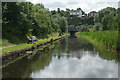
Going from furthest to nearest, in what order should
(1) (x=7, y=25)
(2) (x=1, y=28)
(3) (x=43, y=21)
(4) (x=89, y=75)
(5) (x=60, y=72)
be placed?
(3) (x=43, y=21), (1) (x=7, y=25), (2) (x=1, y=28), (5) (x=60, y=72), (4) (x=89, y=75)

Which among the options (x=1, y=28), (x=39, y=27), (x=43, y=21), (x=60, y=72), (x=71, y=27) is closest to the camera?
(x=60, y=72)

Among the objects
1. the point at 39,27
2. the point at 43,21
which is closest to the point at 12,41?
the point at 39,27

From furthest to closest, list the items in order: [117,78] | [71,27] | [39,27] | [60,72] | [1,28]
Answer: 1. [71,27]
2. [39,27]
3. [1,28]
4. [60,72]
5. [117,78]

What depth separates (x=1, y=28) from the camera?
26.2 metres

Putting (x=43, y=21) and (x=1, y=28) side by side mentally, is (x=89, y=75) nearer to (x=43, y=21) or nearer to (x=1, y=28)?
(x=1, y=28)

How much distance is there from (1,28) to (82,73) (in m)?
19.4

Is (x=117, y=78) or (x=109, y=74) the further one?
(x=109, y=74)

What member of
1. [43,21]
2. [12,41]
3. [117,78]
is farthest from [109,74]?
[43,21]

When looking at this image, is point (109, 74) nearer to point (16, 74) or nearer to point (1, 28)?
point (16, 74)

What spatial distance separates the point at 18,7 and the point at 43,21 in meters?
19.9

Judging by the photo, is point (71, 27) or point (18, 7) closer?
point (18, 7)

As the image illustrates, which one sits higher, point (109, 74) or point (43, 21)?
point (43, 21)

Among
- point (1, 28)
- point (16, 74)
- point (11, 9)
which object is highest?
point (11, 9)

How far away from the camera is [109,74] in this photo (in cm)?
1058
